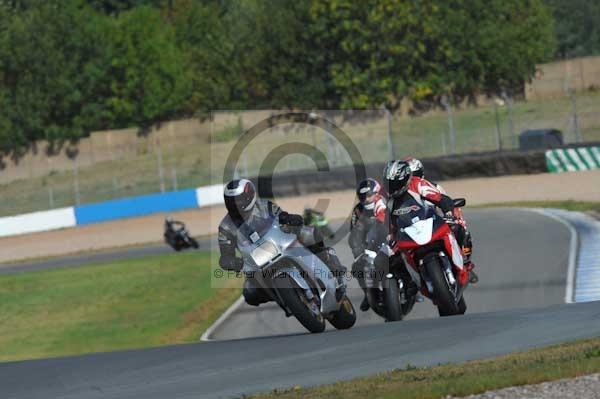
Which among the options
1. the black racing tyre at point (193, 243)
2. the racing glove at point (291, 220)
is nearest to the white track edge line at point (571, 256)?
the racing glove at point (291, 220)

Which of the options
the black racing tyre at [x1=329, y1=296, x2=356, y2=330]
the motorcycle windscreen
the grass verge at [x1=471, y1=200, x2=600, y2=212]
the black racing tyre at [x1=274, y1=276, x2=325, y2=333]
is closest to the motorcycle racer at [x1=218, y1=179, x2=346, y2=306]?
the black racing tyre at [x1=329, y1=296, x2=356, y2=330]

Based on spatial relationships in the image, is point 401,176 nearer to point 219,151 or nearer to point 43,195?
point 43,195

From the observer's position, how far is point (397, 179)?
461 inches

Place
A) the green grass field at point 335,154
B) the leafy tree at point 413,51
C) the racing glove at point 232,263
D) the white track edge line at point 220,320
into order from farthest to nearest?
1. the leafy tree at point 413,51
2. the green grass field at point 335,154
3. the white track edge line at point 220,320
4. the racing glove at point 232,263

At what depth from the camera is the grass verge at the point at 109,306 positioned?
1892 cm

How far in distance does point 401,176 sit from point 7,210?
2728cm

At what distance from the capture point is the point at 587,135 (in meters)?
32.7

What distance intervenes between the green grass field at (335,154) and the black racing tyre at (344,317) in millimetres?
21954

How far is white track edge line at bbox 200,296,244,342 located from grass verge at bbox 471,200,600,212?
10389mm

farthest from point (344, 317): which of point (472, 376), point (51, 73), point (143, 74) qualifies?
point (143, 74)

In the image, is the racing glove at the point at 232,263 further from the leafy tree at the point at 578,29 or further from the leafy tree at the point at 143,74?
the leafy tree at the point at 578,29

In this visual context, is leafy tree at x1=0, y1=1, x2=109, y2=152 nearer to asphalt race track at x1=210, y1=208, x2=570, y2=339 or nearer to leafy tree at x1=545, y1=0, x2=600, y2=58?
leafy tree at x1=545, y1=0, x2=600, y2=58

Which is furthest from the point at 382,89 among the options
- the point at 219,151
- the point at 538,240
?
the point at 538,240

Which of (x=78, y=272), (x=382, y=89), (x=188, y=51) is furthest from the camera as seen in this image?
(x=188, y=51)
